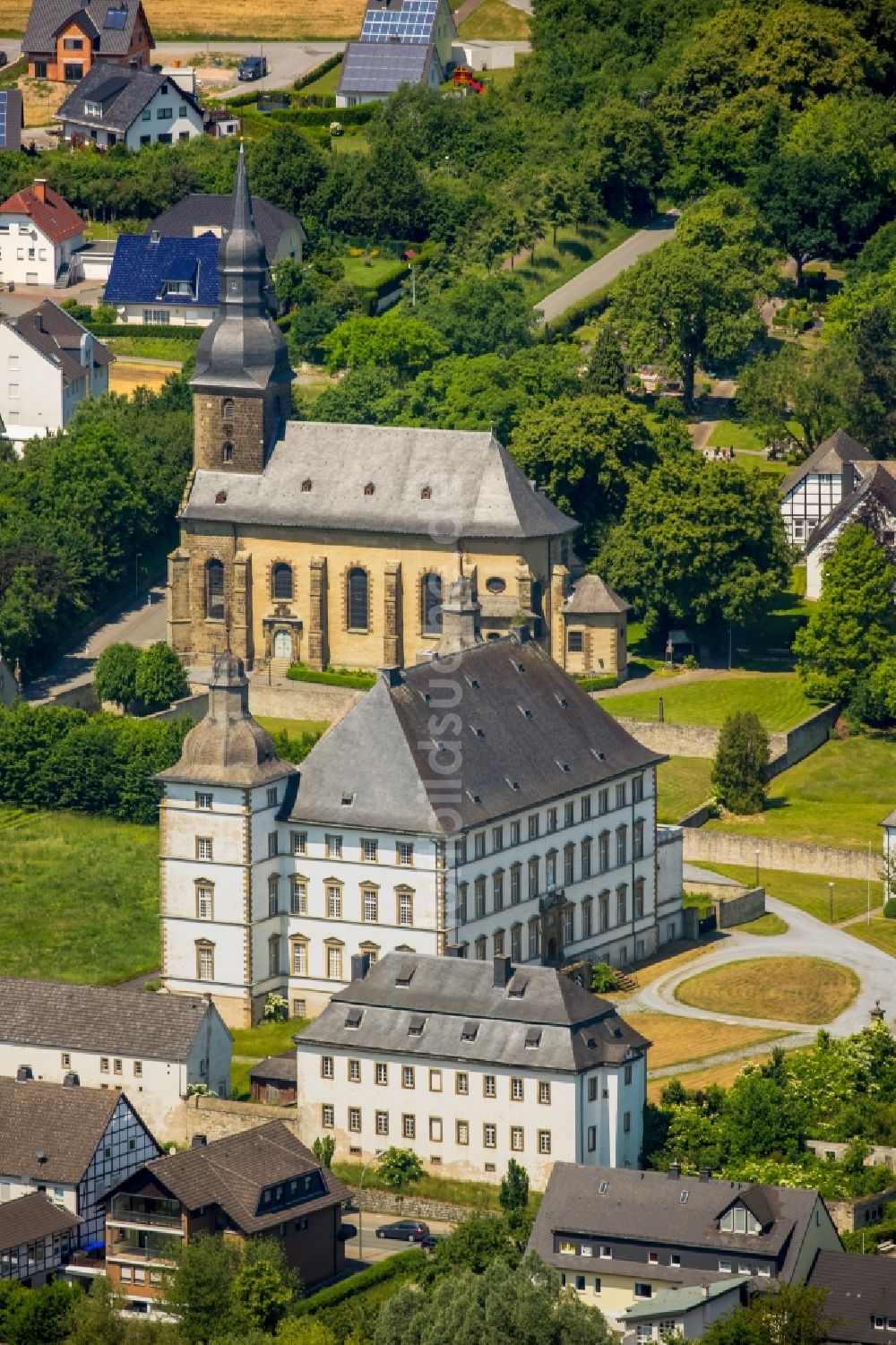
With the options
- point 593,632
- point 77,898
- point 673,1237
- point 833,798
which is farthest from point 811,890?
point 673,1237

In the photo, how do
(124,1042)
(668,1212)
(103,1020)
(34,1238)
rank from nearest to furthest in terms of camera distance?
(668,1212), (34,1238), (124,1042), (103,1020)

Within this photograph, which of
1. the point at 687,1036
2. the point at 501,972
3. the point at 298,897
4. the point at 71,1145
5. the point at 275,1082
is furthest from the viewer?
the point at 298,897

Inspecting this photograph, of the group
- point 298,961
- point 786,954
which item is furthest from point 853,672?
point 298,961

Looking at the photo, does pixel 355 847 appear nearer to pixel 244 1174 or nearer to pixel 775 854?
pixel 244 1174

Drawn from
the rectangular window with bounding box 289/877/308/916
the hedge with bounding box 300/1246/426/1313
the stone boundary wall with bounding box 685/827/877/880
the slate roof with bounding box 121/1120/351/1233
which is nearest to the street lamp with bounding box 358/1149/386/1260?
the slate roof with bounding box 121/1120/351/1233

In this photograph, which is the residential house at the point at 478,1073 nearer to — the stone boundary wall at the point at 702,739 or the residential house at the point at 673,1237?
the residential house at the point at 673,1237

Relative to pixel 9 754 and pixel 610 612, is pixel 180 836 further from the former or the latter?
pixel 610 612

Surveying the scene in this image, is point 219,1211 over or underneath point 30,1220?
over

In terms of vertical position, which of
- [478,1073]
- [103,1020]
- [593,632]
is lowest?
[478,1073]

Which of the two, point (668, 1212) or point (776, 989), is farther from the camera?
point (776, 989)
